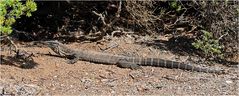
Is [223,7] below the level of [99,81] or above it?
above

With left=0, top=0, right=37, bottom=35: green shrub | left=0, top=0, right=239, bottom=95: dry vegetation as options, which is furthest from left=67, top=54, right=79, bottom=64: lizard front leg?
left=0, top=0, right=37, bottom=35: green shrub

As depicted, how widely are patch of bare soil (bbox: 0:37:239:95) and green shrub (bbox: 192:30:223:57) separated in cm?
34

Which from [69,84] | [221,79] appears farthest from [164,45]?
[69,84]

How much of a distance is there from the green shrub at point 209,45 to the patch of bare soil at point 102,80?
1.10 ft

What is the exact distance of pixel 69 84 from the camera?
7.88m

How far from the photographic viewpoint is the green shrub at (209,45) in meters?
9.29

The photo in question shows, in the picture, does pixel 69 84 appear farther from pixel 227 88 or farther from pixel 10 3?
pixel 227 88

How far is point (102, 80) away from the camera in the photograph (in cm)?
820

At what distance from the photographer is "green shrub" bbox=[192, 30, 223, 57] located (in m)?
9.29

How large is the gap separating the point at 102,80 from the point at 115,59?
1212 millimetres

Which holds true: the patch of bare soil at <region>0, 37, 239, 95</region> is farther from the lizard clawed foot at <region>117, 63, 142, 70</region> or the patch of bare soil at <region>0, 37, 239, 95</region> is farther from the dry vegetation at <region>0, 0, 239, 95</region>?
the lizard clawed foot at <region>117, 63, 142, 70</region>

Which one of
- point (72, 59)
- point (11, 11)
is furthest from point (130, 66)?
point (11, 11)

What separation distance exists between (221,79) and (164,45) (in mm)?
2181

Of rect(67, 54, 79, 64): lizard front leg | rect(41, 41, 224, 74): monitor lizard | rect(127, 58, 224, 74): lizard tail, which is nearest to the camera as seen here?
rect(127, 58, 224, 74): lizard tail
